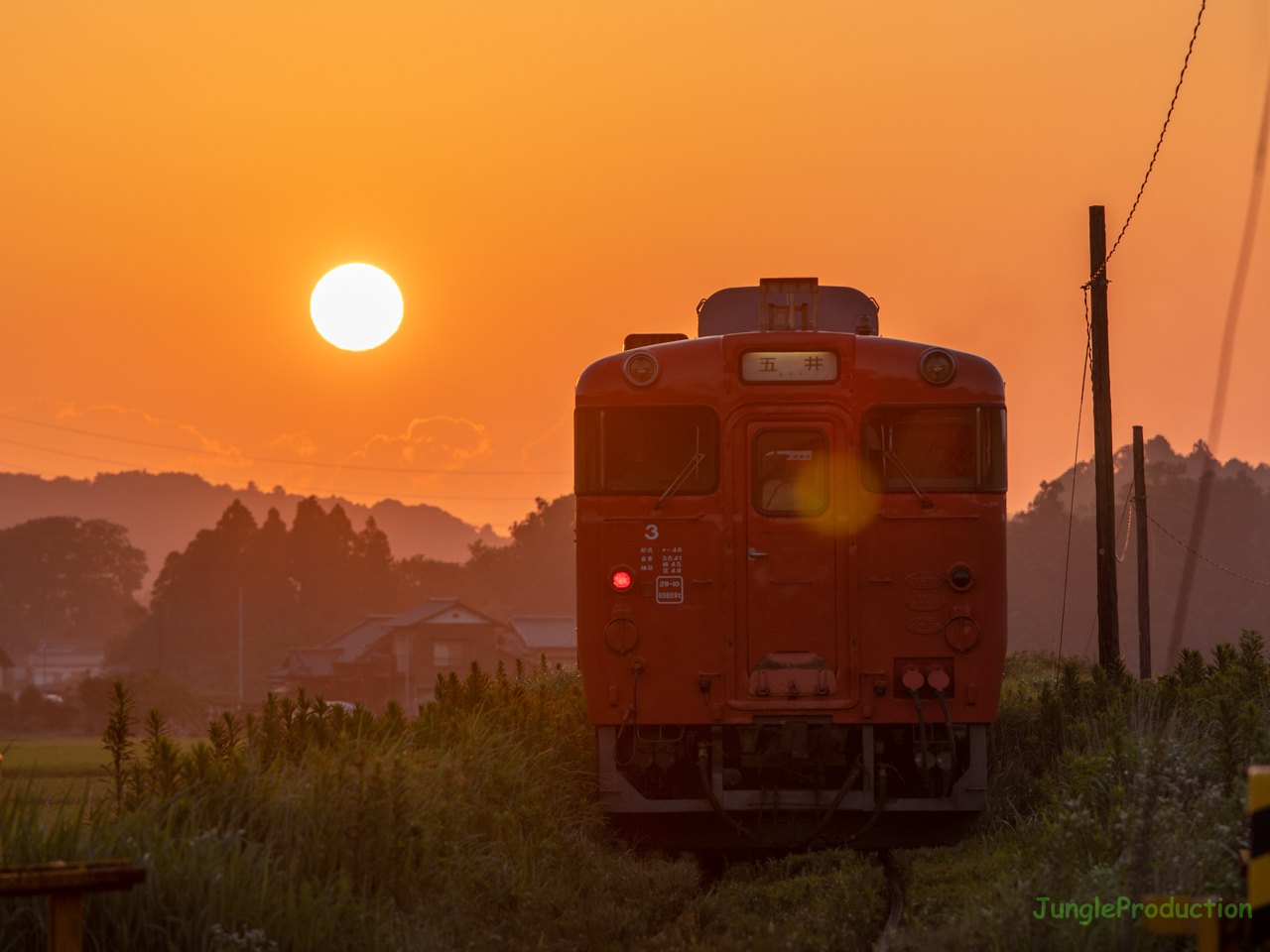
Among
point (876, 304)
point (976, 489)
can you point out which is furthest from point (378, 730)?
point (876, 304)

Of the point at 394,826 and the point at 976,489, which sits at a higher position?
the point at 976,489

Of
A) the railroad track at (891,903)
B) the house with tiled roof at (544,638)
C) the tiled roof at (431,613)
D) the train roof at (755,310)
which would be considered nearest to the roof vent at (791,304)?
the train roof at (755,310)

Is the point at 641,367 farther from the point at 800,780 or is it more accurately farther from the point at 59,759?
the point at 59,759

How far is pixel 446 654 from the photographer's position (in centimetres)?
9625

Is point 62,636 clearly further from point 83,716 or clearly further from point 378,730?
point 378,730

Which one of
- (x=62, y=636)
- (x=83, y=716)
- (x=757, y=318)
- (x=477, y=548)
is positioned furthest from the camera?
(x=62, y=636)

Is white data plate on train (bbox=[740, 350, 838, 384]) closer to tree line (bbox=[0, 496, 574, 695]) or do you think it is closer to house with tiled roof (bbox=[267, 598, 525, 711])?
house with tiled roof (bbox=[267, 598, 525, 711])

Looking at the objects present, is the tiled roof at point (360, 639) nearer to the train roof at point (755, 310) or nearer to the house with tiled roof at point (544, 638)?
the house with tiled roof at point (544, 638)

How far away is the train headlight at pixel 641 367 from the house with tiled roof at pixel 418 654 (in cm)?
8428

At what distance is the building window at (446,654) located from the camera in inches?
3770

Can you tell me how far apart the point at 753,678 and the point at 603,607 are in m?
1.31

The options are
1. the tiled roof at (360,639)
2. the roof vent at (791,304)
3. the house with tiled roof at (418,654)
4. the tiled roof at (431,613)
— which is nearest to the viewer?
the roof vent at (791,304)

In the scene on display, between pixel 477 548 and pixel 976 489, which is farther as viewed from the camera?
pixel 477 548

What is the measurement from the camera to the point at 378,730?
10.4 meters
